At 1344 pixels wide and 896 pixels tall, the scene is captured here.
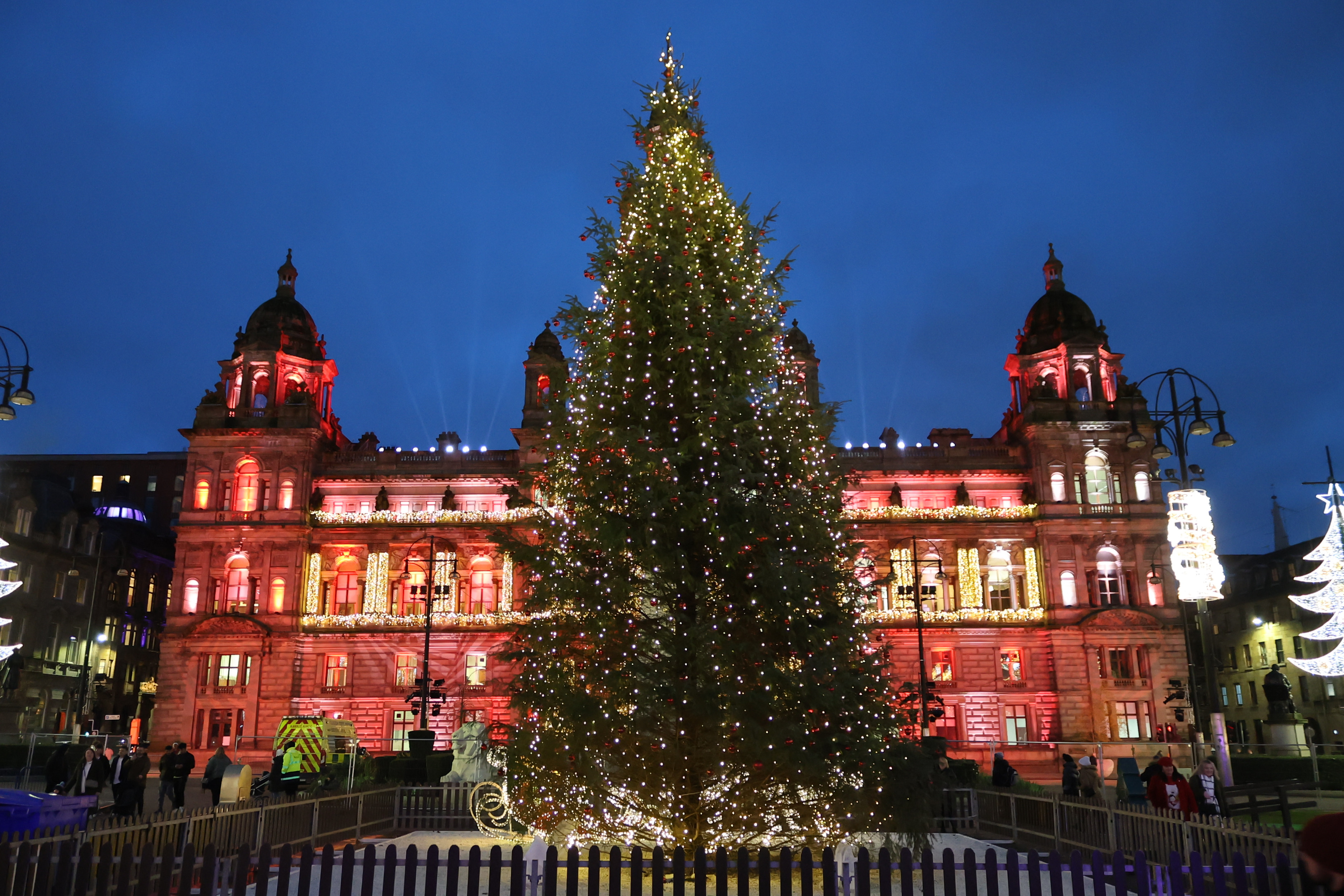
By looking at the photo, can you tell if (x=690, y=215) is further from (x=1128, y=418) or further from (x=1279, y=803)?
(x=1128, y=418)

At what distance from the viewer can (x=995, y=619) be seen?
184ft

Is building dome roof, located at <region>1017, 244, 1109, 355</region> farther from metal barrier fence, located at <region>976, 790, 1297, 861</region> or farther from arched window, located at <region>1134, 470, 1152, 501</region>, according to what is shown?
metal barrier fence, located at <region>976, 790, 1297, 861</region>

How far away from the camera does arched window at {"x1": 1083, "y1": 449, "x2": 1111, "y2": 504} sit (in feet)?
190

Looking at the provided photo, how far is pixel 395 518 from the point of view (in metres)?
58.1

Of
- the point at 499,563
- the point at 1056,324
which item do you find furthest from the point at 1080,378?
the point at 499,563

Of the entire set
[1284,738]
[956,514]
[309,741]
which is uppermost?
[956,514]

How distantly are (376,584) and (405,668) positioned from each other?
495 cm

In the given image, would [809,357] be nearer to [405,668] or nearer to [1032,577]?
[1032,577]

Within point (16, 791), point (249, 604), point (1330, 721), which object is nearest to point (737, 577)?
point (16, 791)

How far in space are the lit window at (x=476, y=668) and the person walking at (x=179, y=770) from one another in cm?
3181

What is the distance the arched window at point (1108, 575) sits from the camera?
186 ft

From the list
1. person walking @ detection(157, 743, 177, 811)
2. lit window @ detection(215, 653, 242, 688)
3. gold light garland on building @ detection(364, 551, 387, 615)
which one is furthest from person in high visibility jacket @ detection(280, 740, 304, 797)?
lit window @ detection(215, 653, 242, 688)

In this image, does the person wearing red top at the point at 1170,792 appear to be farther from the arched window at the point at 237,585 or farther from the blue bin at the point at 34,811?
the arched window at the point at 237,585

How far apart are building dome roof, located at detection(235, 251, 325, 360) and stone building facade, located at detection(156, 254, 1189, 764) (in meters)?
0.21
